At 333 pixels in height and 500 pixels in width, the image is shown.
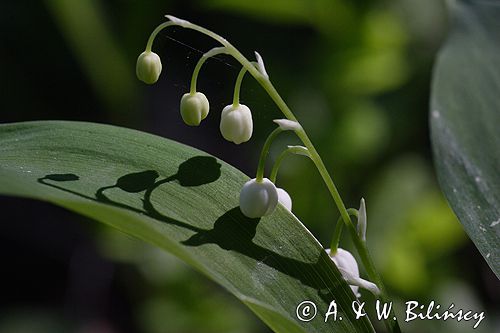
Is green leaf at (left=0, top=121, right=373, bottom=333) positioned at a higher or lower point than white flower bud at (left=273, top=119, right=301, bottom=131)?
lower

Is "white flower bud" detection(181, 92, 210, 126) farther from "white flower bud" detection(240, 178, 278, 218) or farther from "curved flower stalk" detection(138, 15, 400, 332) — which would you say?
"white flower bud" detection(240, 178, 278, 218)

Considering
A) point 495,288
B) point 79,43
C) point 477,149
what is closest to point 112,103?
point 79,43

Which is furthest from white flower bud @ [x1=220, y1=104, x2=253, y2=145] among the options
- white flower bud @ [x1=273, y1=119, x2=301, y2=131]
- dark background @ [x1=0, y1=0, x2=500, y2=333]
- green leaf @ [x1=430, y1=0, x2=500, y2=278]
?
dark background @ [x1=0, y1=0, x2=500, y2=333]

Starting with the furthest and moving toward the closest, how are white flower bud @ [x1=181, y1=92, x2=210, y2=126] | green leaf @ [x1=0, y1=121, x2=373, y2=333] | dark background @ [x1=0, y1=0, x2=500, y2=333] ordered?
dark background @ [x1=0, y1=0, x2=500, y2=333] → white flower bud @ [x1=181, y1=92, x2=210, y2=126] → green leaf @ [x1=0, y1=121, x2=373, y2=333]

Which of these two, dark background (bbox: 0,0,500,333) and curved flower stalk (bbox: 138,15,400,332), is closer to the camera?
curved flower stalk (bbox: 138,15,400,332)

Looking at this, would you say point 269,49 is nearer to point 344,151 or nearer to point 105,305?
point 344,151
